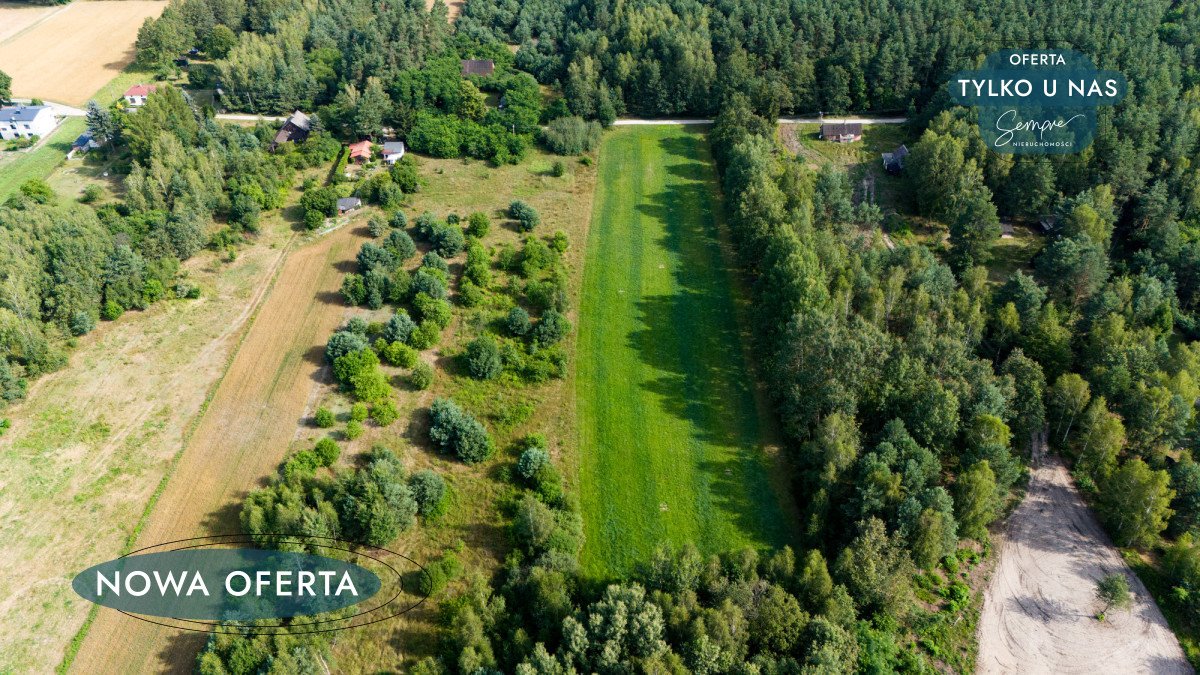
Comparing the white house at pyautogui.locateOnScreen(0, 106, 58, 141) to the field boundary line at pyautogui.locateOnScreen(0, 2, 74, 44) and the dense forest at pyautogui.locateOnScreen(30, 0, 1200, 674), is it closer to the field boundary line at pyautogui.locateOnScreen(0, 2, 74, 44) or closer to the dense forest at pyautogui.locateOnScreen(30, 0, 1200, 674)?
the dense forest at pyautogui.locateOnScreen(30, 0, 1200, 674)

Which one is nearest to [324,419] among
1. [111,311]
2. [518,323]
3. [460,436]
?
[460,436]

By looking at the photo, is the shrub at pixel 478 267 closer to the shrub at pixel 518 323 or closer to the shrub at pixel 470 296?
the shrub at pixel 470 296

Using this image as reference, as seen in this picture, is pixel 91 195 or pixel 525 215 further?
pixel 91 195

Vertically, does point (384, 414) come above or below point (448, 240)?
below

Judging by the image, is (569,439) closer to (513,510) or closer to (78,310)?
(513,510)

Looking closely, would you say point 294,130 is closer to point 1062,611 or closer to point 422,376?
point 422,376

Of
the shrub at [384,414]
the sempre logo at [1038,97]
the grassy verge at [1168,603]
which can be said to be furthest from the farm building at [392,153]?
the grassy verge at [1168,603]

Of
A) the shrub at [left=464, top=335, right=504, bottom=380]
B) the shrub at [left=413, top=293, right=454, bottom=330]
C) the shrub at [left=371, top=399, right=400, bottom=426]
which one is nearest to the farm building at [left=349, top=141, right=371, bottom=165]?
the shrub at [left=413, top=293, right=454, bottom=330]
